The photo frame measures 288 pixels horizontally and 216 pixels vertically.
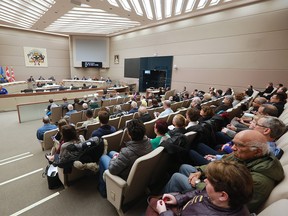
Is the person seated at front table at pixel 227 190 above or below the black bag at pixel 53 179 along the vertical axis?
above

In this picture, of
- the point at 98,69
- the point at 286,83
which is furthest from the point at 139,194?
the point at 98,69

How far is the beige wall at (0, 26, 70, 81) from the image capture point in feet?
43.9

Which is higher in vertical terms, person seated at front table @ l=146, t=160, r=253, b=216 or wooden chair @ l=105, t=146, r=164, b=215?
person seated at front table @ l=146, t=160, r=253, b=216

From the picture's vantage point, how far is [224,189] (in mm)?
897

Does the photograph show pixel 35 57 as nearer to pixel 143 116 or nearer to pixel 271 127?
pixel 143 116

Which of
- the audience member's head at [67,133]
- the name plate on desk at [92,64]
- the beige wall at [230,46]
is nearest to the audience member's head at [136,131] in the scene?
the audience member's head at [67,133]

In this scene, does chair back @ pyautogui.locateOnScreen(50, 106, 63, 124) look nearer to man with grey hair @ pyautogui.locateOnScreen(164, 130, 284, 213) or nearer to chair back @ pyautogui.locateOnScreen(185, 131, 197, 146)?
chair back @ pyautogui.locateOnScreen(185, 131, 197, 146)

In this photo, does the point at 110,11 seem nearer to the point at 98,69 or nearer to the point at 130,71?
the point at 130,71

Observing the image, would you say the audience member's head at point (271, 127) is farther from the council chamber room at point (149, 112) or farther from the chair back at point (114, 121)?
the chair back at point (114, 121)

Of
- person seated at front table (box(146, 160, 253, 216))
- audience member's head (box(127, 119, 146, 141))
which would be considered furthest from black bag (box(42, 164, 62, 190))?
person seated at front table (box(146, 160, 253, 216))

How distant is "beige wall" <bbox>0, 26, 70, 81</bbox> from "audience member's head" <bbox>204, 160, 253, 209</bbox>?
58.7 ft

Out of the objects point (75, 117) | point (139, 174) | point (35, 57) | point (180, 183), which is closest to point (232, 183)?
point (180, 183)

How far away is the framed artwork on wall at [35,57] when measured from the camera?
14.3 meters

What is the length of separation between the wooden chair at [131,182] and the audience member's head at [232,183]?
0.71 m
